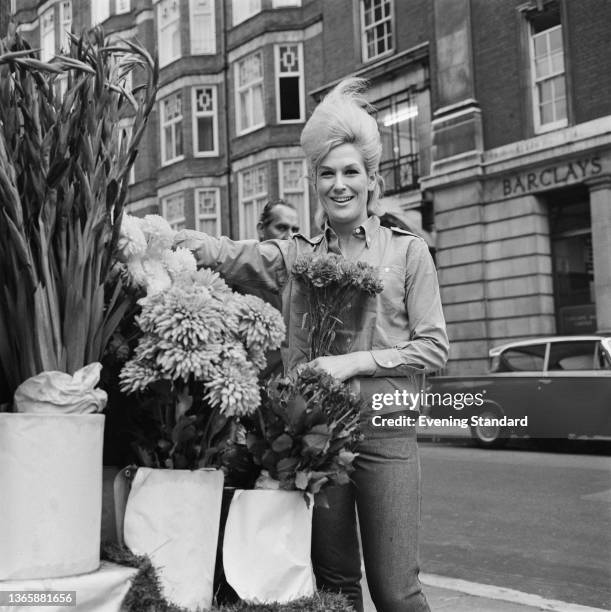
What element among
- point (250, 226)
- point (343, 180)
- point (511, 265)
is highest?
point (250, 226)

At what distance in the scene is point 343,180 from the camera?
1.93 meters

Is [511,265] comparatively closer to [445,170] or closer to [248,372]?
[445,170]

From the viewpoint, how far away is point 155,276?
4.91 ft

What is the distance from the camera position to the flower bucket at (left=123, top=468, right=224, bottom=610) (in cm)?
136

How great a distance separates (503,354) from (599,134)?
4839 mm

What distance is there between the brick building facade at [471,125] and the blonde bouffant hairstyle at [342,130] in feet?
32.9

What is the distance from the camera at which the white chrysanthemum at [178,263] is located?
1.52 meters

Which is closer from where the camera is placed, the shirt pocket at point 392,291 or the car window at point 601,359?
the shirt pocket at point 392,291

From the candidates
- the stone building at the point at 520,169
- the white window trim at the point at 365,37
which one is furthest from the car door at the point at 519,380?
the white window trim at the point at 365,37

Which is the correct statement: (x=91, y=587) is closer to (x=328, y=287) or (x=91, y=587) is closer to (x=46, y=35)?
(x=328, y=287)

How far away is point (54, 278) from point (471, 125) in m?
15.4

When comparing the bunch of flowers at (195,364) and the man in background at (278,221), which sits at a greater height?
the man in background at (278,221)

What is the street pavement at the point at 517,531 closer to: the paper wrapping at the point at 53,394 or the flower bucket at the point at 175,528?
the flower bucket at the point at 175,528

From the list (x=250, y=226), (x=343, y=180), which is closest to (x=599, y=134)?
(x=250, y=226)
